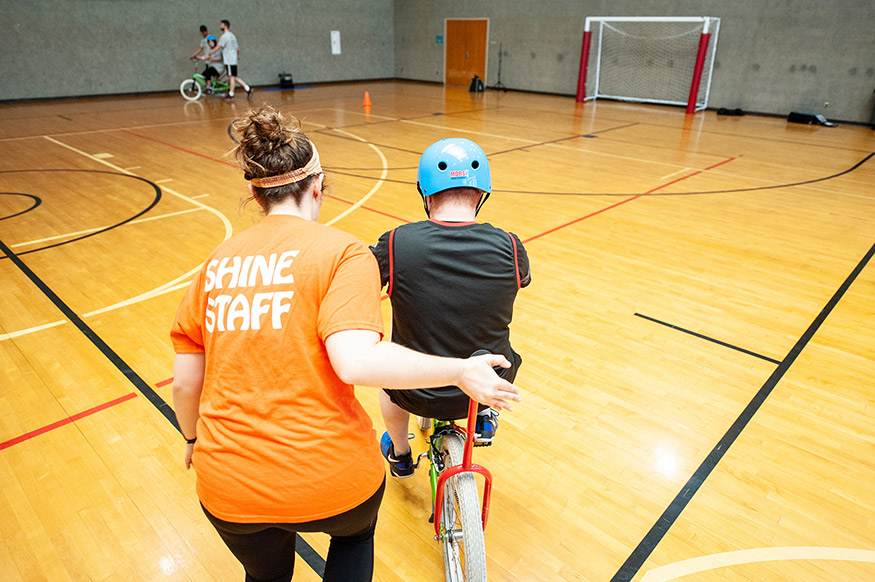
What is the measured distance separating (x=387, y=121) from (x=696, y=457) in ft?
34.1

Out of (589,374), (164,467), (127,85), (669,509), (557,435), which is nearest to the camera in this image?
(669,509)

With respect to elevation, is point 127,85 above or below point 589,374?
above

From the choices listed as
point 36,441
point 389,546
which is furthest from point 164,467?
point 389,546

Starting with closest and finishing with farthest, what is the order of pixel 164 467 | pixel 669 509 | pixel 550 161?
1. pixel 669 509
2. pixel 164 467
3. pixel 550 161

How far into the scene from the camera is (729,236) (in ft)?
17.6

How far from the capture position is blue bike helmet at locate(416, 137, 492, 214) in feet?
5.45

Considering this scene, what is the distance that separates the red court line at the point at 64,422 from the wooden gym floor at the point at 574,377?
0.02 m

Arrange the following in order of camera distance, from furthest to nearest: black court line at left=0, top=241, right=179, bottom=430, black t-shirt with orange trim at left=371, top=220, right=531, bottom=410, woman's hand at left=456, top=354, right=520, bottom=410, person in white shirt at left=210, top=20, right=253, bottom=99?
person in white shirt at left=210, top=20, right=253, bottom=99, black court line at left=0, top=241, right=179, bottom=430, black t-shirt with orange trim at left=371, top=220, right=531, bottom=410, woman's hand at left=456, top=354, right=520, bottom=410

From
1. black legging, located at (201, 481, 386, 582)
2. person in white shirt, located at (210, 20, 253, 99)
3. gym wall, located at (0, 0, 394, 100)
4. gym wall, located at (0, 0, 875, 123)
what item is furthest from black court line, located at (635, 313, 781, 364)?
gym wall, located at (0, 0, 394, 100)

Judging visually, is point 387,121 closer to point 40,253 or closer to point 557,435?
point 40,253

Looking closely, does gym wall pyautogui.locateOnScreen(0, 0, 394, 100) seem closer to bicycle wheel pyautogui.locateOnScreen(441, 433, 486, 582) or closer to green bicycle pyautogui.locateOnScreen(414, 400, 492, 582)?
green bicycle pyautogui.locateOnScreen(414, 400, 492, 582)

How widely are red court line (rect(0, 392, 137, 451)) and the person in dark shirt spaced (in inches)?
76.7

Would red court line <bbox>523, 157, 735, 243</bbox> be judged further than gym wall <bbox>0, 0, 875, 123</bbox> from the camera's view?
No

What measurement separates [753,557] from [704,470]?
0.46 m
